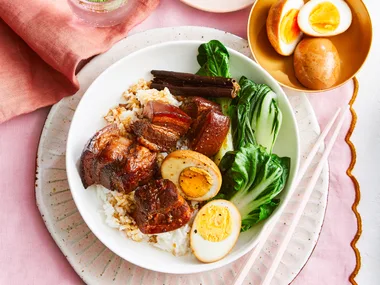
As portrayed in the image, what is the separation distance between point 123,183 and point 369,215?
57.2 inches

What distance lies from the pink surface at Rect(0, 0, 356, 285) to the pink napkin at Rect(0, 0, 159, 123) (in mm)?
110

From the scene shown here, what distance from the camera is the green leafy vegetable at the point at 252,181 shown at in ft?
9.33

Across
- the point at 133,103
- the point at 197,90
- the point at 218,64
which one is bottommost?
the point at 133,103

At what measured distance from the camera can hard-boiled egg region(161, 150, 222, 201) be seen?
9.02ft

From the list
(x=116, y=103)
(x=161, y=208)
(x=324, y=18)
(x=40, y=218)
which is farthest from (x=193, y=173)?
(x=324, y=18)

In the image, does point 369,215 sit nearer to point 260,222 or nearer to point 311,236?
point 311,236

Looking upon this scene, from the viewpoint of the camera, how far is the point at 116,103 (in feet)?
9.98

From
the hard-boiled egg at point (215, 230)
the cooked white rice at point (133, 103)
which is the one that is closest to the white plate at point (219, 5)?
the cooked white rice at point (133, 103)

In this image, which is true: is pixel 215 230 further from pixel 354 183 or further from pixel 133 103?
pixel 354 183

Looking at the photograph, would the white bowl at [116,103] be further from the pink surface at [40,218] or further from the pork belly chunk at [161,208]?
the pink surface at [40,218]

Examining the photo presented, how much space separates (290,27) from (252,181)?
926 mm

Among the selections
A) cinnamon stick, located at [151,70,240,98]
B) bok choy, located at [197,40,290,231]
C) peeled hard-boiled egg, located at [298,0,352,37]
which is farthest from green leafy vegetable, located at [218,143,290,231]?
peeled hard-boiled egg, located at [298,0,352,37]

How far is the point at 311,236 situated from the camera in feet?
9.87

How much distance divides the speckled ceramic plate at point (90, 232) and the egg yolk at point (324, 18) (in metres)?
0.41
